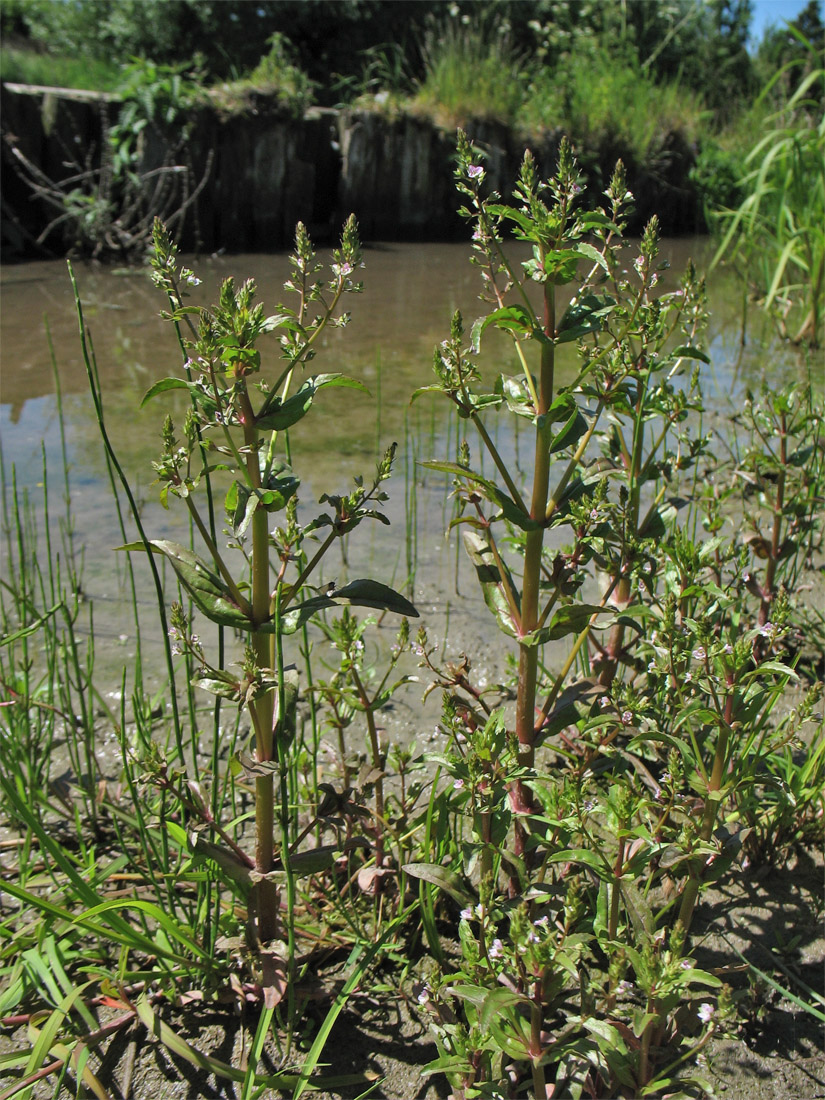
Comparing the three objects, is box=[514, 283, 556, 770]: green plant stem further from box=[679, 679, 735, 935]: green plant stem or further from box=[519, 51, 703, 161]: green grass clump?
box=[519, 51, 703, 161]: green grass clump

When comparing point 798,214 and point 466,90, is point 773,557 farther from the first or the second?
point 466,90

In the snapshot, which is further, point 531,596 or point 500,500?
point 531,596

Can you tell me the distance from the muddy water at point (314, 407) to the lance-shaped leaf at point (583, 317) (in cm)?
99

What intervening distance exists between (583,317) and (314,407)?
357 centimetres

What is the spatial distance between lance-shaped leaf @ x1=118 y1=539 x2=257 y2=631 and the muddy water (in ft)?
3.53

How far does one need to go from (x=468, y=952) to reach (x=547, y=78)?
44.6 ft

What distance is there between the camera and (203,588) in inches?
58.6

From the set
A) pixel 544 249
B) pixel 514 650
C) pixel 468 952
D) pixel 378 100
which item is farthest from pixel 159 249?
pixel 378 100

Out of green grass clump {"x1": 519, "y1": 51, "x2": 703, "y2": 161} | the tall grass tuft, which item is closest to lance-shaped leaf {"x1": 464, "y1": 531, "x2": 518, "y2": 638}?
the tall grass tuft

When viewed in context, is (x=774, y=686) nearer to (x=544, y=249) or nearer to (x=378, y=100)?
(x=544, y=249)

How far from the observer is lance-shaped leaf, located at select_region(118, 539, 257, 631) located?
1466 millimetres

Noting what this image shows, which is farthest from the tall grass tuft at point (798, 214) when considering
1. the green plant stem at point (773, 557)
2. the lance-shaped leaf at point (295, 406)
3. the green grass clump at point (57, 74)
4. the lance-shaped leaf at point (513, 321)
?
the green grass clump at point (57, 74)

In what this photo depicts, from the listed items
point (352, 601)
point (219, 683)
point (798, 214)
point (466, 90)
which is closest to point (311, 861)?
point (219, 683)

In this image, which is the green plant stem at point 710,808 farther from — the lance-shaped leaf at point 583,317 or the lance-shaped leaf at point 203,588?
the lance-shaped leaf at point 203,588
